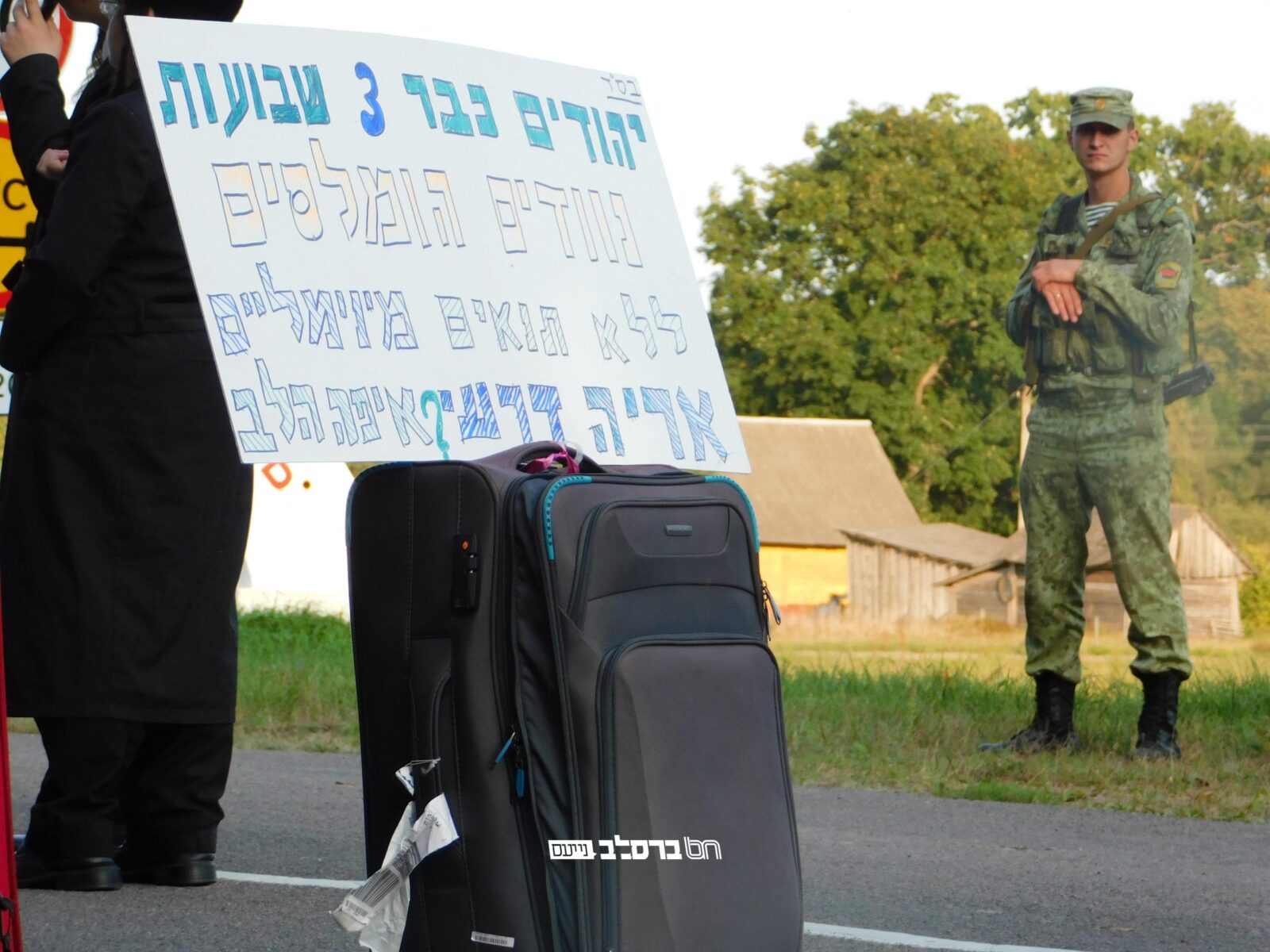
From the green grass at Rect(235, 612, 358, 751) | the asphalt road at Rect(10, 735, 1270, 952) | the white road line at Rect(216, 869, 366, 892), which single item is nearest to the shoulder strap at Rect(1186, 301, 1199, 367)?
the asphalt road at Rect(10, 735, 1270, 952)

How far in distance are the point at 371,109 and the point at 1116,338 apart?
3.38 m

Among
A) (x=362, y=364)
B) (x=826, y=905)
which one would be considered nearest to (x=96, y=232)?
(x=362, y=364)

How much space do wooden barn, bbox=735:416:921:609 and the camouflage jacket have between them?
55.0m

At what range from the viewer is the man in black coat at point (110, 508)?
3.71 meters

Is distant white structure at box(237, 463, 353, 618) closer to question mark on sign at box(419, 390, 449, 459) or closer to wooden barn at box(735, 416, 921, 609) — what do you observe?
question mark on sign at box(419, 390, 449, 459)

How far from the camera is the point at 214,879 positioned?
13.1 ft

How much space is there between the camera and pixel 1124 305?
5891 millimetres

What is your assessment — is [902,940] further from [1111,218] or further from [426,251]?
[1111,218]

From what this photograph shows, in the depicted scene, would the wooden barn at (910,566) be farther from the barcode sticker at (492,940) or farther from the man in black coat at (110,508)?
the barcode sticker at (492,940)

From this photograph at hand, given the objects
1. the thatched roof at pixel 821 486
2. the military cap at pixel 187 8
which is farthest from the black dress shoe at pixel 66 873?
the thatched roof at pixel 821 486

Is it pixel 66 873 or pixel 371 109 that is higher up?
pixel 371 109

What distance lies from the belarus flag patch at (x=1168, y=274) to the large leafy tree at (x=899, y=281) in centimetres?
4681

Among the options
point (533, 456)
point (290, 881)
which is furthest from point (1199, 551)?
point (533, 456)

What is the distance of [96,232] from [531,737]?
59.6 inches
